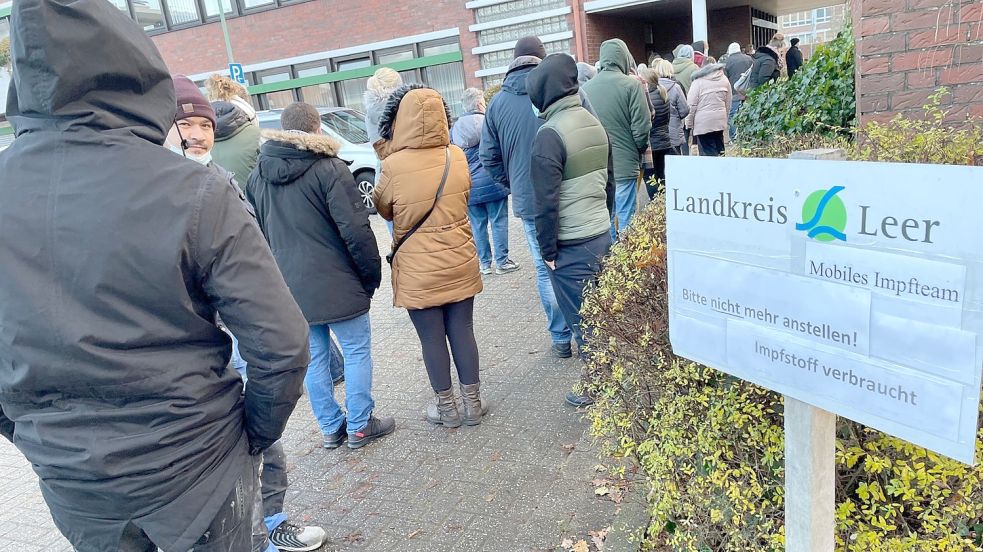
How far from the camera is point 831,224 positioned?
136 cm

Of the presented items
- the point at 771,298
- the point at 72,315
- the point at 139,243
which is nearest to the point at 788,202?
the point at 771,298

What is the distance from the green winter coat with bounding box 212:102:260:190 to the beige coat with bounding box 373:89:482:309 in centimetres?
137

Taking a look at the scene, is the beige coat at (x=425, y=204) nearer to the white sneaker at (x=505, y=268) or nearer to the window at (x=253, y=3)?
the white sneaker at (x=505, y=268)

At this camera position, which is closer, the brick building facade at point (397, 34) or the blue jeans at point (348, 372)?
the blue jeans at point (348, 372)

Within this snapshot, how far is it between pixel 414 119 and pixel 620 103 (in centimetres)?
295

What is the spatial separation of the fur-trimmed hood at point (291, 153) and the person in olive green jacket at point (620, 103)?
9.91 ft

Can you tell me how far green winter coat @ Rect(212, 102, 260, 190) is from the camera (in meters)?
4.60

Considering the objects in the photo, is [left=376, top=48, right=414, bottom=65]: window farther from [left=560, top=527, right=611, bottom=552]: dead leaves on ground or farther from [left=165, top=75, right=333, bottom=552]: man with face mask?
[left=560, top=527, right=611, bottom=552]: dead leaves on ground

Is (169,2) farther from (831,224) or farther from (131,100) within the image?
(831,224)

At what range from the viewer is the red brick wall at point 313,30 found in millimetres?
17031

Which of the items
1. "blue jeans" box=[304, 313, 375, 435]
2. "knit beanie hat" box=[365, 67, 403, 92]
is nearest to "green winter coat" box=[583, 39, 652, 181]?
"knit beanie hat" box=[365, 67, 403, 92]

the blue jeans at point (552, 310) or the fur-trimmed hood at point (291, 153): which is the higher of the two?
the fur-trimmed hood at point (291, 153)

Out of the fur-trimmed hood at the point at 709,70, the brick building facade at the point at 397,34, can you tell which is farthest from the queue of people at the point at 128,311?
the brick building facade at the point at 397,34

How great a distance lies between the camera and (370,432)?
4000 millimetres
